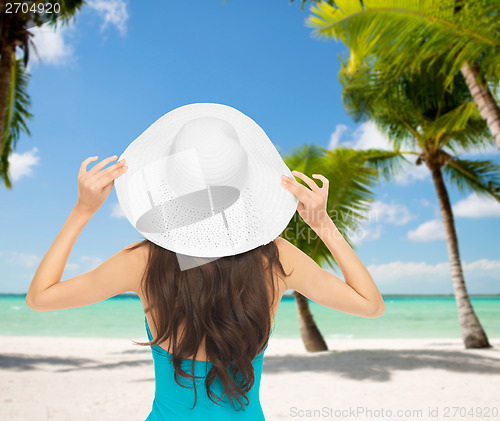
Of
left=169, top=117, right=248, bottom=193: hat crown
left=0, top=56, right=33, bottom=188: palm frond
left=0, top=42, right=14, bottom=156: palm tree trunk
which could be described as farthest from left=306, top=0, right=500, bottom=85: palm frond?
left=0, top=56, right=33, bottom=188: palm frond

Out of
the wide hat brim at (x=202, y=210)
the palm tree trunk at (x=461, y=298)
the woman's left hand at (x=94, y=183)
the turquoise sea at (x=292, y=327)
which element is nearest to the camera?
the woman's left hand at (x=94, y=183)

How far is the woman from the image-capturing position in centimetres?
121

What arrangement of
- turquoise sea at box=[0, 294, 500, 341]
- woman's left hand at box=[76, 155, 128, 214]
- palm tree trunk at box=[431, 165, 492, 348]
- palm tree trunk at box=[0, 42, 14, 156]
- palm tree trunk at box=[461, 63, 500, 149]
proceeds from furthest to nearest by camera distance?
turquoise sea at box=[0, 294, 500, 341]
palm tree trunk at box=[431, 165, 492, 348]
palm tree trunk at box=[0, 42, 14, 156]
palm tree trunk at box=[461, 63, 500, 149]
woman's left hand at box=[76, 155, 128, 214]

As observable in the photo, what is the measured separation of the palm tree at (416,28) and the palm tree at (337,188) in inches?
118

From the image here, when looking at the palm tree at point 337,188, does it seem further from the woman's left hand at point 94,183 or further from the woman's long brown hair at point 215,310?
the woman's left hand at point 94,183

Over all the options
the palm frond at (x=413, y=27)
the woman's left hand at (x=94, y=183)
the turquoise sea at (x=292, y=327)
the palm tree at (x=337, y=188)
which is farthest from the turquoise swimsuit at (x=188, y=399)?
the turquoise sea at (x=292, y=327)

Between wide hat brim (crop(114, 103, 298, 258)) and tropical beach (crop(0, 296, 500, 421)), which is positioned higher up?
wide hat brim (crop(114, 103, 298, 258))

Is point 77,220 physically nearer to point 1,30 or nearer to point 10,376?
point 10,376

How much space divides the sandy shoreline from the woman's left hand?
14.7 feet

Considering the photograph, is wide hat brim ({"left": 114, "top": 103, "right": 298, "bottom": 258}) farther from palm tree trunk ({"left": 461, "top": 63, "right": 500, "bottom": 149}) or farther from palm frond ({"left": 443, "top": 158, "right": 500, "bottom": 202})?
palm frond ({"left": 443, "top": 158, "right": 500, "bottom": 202})

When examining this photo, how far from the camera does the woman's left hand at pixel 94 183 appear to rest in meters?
1.17

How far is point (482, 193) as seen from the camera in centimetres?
1039

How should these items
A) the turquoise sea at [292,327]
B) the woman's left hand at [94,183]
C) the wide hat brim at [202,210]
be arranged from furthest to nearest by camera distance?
1. the turquoise sea at [292,327]
2. the wide hat brim at [202,210]
3. the woman's left hand at [94,183]

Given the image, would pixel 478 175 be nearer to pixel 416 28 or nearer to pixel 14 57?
pixel 416 28
